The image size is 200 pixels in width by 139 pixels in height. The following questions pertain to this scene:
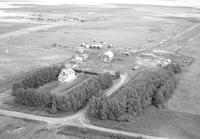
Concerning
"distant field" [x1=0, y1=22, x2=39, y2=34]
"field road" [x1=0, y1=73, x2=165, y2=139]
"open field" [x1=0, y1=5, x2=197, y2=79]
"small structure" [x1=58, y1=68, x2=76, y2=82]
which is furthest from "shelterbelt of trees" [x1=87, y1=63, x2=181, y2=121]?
"distant field" [x1=0, y1=22, x2=39, y2=34]

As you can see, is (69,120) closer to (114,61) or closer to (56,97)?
(56,97)

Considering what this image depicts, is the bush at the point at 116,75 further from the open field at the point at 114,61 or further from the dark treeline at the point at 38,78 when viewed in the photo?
the dark treeline at the point at 38,78

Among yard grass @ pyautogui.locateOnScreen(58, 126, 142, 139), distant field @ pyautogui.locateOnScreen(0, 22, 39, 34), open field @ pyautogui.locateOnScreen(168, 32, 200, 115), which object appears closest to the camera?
yard grass @ pyautogui.locateOnScreen(58, 126, 142, 139)

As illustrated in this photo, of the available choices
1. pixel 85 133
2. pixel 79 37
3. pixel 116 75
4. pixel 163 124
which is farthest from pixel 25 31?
pixel 163 124

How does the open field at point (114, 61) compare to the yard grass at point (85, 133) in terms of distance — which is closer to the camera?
the yard grass at point (85, 133)

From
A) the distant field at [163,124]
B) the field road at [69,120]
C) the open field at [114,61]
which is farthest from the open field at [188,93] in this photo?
the field road at [69,120]

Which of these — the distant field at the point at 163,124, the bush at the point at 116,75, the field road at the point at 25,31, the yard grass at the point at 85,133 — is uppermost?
the bush at the point at 116,75

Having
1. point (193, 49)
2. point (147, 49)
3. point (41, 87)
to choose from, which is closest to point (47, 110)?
point (41, 87)

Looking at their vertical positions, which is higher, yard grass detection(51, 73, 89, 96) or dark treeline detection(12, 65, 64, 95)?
dark treeline detection(12, 65, 64, 95)

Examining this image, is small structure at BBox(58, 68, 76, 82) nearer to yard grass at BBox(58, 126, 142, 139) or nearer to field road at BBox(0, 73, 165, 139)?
field road at BBox(0, 73, 165, 139)
